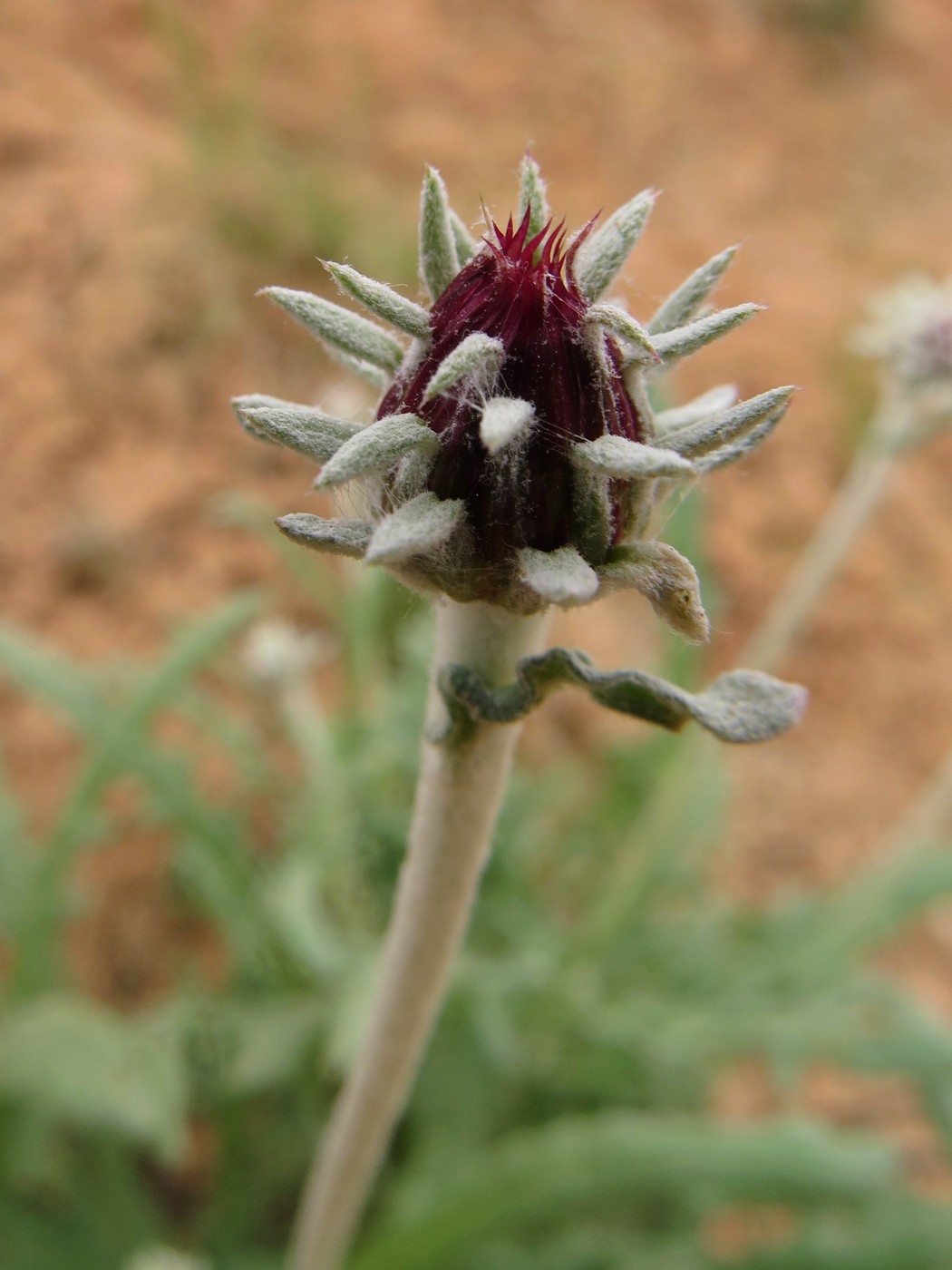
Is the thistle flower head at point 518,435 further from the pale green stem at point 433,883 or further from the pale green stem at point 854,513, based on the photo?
the pale green stem at point 854,513

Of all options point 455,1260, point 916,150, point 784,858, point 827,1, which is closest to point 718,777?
point 784,858

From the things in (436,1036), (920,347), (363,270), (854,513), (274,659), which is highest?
(363,270)

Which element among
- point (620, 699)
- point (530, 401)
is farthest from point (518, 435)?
point (620, 699)

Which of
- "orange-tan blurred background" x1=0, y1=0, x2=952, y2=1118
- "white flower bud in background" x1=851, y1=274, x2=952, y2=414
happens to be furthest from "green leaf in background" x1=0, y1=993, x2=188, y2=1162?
"white flower bud in background" x1=851, y1=274, x2=952, y2=414

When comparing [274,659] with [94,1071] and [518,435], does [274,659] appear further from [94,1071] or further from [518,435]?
[518,435]

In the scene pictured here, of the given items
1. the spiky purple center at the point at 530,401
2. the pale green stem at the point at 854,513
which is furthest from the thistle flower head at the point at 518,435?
the pale green stem at the point at 854,513

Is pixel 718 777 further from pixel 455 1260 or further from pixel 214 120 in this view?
pixel 214 120

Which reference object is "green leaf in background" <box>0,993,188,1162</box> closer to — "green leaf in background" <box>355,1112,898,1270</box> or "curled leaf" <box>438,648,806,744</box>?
"green leaf in background" <box>355,1112,898,1270</box>
